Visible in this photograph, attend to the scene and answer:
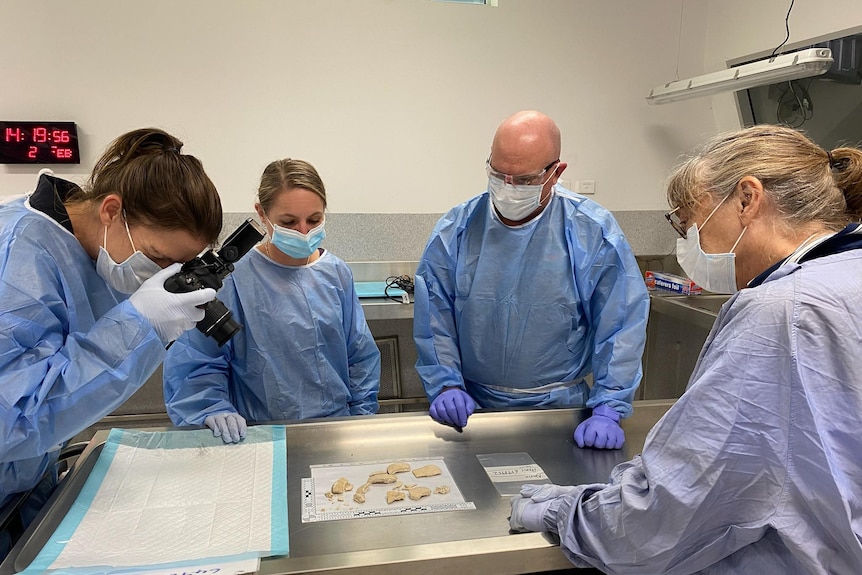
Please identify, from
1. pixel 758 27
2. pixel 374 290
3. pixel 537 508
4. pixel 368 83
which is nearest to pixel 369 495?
pixel 537 508

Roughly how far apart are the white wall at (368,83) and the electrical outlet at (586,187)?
0.16 feet

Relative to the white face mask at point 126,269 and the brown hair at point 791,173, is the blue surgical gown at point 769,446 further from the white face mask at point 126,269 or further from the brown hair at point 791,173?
the white face mask at point 126,269

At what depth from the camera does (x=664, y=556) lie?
0.83 m

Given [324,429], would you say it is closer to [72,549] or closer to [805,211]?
[72,549]

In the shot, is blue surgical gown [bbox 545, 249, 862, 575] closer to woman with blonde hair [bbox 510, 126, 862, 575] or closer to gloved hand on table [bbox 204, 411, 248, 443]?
woman with blonde hair [bbox 510, 126, 862, 575]

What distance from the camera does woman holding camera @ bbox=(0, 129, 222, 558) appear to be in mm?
891

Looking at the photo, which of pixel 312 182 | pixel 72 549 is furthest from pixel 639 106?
pixel 72 549

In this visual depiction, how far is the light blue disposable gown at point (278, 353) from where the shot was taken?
56.1 inches

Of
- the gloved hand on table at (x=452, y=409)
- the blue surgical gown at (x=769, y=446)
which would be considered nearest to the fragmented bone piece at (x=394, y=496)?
the gloved hand on table at (x=452, y=409)

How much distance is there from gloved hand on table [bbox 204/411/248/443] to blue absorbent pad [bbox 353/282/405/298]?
1.51 meters

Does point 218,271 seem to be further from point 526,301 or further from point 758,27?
point 758,27

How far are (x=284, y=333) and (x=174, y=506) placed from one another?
58cm

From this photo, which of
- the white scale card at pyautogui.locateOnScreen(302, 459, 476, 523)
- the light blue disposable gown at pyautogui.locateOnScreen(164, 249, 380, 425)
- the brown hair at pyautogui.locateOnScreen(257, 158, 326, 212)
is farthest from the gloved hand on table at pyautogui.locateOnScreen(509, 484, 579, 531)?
the brown hair at pyautogui.locateOnScreen(257, 158, 326, 212)

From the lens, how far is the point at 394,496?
1092 mm
